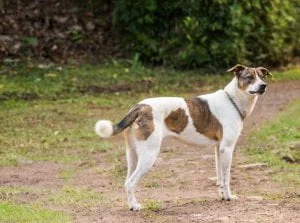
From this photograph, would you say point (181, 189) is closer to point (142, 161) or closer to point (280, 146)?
point (142, 161)

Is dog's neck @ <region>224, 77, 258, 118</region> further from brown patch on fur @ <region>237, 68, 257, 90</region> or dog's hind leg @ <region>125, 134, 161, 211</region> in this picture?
dog's hind leg @ <region>125, 134, 161, 211</region>

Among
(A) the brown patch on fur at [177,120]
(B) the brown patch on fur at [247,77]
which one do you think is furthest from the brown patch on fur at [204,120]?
(B) the brown patch on fur at [247,77]

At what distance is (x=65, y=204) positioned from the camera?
9.30m

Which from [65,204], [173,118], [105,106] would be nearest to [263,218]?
[173,118]

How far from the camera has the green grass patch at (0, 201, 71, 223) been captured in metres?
8.30

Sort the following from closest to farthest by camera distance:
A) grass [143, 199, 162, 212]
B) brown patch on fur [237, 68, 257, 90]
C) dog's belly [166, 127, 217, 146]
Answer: grass [143, 199, 162, 212]
dog's belly [166, 127, 217, 146]
brown patch on fur [237, 68, 257, 90]

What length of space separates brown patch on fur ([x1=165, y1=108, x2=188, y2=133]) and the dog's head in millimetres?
727

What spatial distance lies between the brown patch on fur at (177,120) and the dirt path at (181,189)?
2.51 ft

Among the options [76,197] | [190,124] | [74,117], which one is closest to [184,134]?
[190,124]

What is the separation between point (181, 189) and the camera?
404 inches

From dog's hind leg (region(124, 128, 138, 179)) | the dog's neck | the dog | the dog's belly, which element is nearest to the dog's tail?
the dog

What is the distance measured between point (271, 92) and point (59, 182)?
26.6ft

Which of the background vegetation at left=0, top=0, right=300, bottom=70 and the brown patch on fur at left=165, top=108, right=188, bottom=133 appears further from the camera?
the background vegetation at left=0, top=0, right=300, bottom=70

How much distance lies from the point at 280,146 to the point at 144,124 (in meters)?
4.03
